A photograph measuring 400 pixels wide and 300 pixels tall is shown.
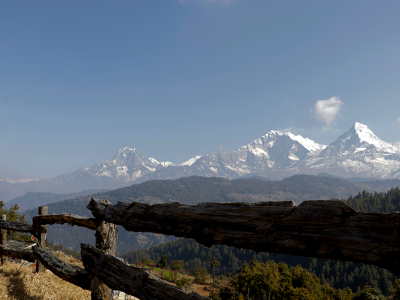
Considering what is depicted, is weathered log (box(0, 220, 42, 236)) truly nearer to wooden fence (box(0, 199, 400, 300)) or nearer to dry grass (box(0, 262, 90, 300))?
dry grass (box(0, 262, 90, 300))

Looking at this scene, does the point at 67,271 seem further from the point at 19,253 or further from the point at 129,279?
the point at 19,253

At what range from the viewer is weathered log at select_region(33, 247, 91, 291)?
13.1 feet

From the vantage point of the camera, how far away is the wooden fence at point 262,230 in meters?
1.67

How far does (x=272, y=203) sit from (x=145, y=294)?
2.09 m

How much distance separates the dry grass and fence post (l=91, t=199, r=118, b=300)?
166 cm

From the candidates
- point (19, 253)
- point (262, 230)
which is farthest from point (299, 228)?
point (19, 253)

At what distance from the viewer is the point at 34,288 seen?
5.33 metres

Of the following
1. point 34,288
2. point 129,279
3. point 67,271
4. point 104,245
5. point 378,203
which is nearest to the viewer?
point 129,279

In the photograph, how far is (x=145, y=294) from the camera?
2883 millimetres

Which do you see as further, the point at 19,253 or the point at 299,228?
the point at 19,253

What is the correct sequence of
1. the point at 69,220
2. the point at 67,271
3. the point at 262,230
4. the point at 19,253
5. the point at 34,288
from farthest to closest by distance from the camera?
the point at 19,253 → the point at 34,288 → the point at 69,220 → the point at 67,271 → the point at 262,230

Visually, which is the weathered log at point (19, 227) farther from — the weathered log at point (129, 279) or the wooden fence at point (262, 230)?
the wooden fence at point (262, 230)

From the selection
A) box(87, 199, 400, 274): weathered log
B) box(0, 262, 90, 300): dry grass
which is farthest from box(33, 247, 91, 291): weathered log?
box(87, 199, 400, 274): weathered log

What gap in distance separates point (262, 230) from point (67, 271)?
14.2 ft
